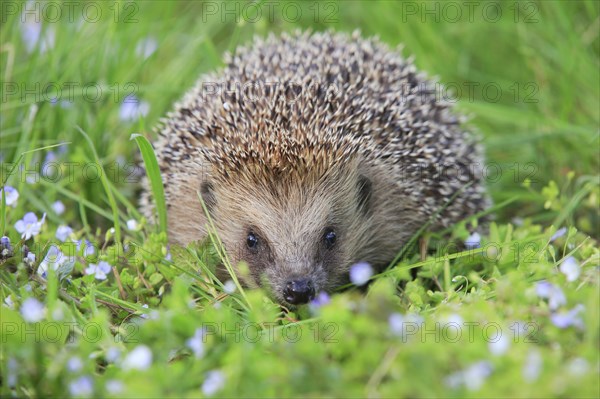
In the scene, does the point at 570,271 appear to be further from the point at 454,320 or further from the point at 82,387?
the point at 82,387

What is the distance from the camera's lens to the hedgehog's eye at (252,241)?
3.15 m

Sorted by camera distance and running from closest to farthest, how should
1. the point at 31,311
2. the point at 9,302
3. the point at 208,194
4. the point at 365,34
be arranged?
1. the point at 31,311
2. the point at 9,302
3. the point at 208,194
4. the point at 365,34

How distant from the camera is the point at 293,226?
3.05 metres

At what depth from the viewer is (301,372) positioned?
6.27 feet

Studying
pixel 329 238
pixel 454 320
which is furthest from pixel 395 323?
pixel 329 238

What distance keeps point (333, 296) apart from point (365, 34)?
2653 mm

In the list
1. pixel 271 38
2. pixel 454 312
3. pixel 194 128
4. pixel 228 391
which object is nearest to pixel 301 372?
pixel 228 391

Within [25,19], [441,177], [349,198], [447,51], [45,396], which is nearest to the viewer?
[45,396]

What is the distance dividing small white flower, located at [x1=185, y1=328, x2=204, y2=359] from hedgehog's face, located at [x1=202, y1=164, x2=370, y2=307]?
73cm

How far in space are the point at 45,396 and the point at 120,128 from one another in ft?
7.29

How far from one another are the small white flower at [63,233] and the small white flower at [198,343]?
1.22 m

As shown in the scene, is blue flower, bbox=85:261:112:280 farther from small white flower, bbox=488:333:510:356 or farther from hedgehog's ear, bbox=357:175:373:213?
small white flower, bbox=488:333:510:356

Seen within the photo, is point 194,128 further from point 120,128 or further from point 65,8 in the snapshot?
point 65,8

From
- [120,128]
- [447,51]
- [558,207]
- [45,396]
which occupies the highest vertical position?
[447,51]
